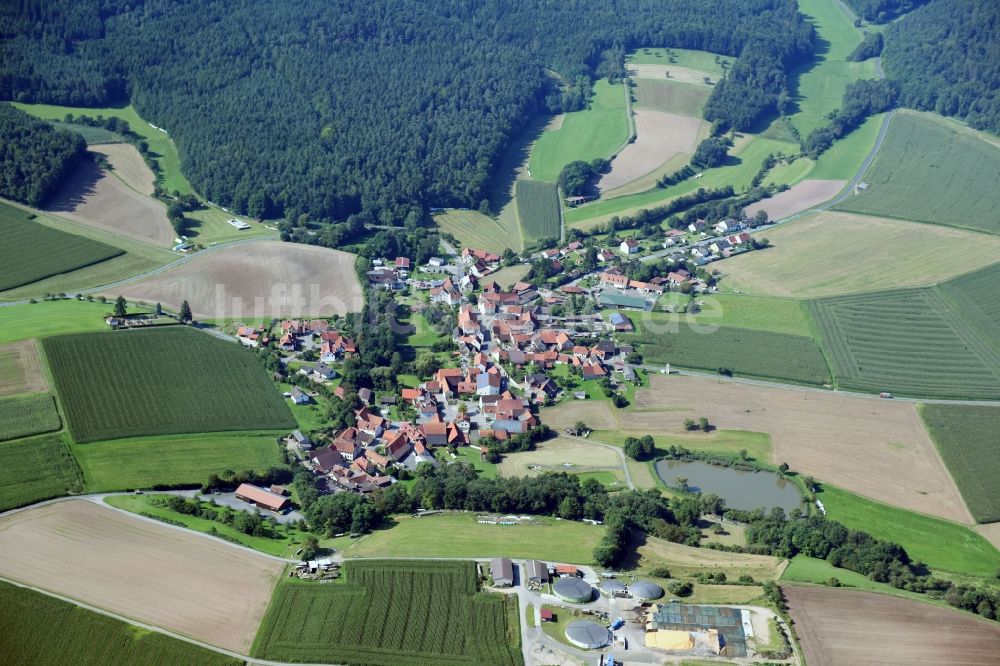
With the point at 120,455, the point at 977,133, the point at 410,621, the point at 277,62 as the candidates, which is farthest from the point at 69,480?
the point at 977,133

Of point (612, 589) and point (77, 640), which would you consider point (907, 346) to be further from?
point (77, 640)

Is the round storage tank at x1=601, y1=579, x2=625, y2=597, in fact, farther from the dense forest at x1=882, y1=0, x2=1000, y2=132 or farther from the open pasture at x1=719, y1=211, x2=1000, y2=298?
the dense forest at x1=882, y1=0, x2=1000, y2=132

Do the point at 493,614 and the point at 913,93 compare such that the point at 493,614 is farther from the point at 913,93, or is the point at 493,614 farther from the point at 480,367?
the point at 913,93

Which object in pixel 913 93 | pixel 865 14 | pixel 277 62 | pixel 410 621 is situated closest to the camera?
pixel 410 621

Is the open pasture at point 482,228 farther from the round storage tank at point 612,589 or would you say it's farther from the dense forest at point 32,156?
the round storage tank at point 612,589

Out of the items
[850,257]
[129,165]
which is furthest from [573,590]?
[129,165]

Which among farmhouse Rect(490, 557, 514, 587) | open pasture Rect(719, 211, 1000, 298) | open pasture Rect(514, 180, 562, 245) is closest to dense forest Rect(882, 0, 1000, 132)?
open pasture Rect(719, 211, 1000, 298)
